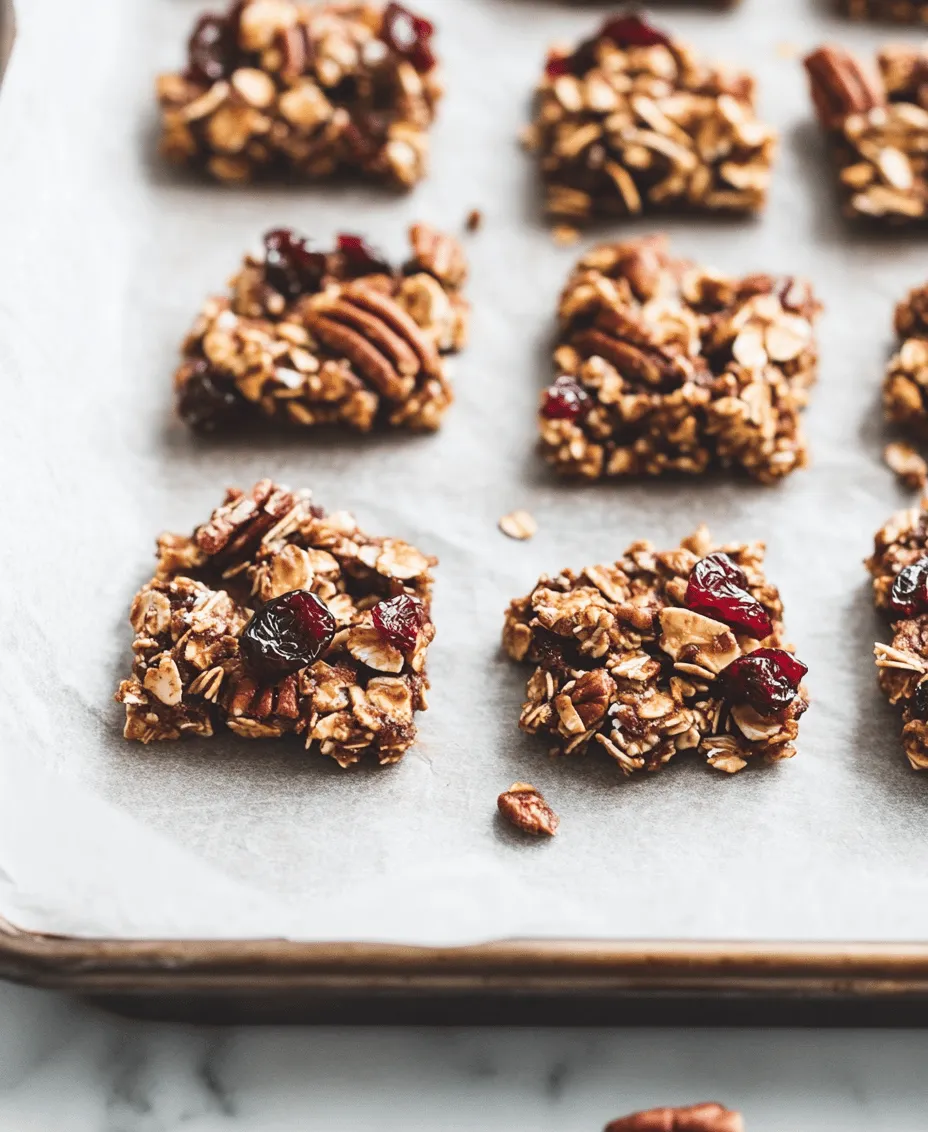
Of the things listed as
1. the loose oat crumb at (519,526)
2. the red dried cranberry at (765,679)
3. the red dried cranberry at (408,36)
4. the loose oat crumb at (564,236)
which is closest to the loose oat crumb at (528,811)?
the red dried cranberry at (765,679)

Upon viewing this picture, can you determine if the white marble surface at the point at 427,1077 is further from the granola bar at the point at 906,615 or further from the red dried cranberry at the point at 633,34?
the red dried cranberry at the point at 633,34

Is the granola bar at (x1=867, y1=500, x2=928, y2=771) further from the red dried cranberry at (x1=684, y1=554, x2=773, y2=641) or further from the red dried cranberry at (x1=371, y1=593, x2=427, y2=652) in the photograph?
the red dried cranberry at (x1=371, y1=593, x2=427, y2=652)

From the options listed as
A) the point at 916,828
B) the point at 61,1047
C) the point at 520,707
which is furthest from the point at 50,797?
the point at 916,828

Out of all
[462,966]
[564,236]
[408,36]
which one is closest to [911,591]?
[462,966]

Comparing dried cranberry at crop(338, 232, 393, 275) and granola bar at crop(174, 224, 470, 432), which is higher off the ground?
dried cranberry at crop(338, 232, 393, 275)

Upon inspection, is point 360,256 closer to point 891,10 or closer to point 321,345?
point 321,345

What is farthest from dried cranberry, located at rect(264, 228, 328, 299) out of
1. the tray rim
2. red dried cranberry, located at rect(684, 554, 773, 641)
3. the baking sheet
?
the tray rim
